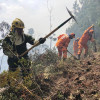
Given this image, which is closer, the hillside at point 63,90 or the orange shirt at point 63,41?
the hillside at point 63,90

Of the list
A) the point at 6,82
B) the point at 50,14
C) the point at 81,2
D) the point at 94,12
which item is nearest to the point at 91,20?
the point at 94,12

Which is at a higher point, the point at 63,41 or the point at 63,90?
the point at 63,41

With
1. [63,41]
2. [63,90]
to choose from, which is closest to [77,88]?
[63,90]

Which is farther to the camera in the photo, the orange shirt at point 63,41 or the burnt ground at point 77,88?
the orange shirt at point 63,41

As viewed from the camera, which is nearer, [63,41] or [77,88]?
[77,88]

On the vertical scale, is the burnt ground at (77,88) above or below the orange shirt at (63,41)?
below

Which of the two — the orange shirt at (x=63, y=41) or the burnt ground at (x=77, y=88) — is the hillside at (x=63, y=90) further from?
the orange shirt at (x=63, y=41)

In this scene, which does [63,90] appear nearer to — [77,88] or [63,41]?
[77,88]

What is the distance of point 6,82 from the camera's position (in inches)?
106

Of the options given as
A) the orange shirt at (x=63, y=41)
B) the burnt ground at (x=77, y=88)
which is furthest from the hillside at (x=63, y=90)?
the orange shirt at (x=63, y=41)

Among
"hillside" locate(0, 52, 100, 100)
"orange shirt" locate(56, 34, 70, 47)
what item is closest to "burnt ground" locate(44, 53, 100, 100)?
"hillside" locate(0, 52, 100, 100)

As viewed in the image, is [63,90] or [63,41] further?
[63,41]

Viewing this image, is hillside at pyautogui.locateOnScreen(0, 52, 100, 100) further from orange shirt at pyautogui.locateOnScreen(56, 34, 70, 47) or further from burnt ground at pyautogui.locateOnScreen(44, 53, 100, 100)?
orange shirt at pyautogui.locateOnScreen(56, 34, 70, 47)

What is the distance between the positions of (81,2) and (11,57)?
52854 millimetres
